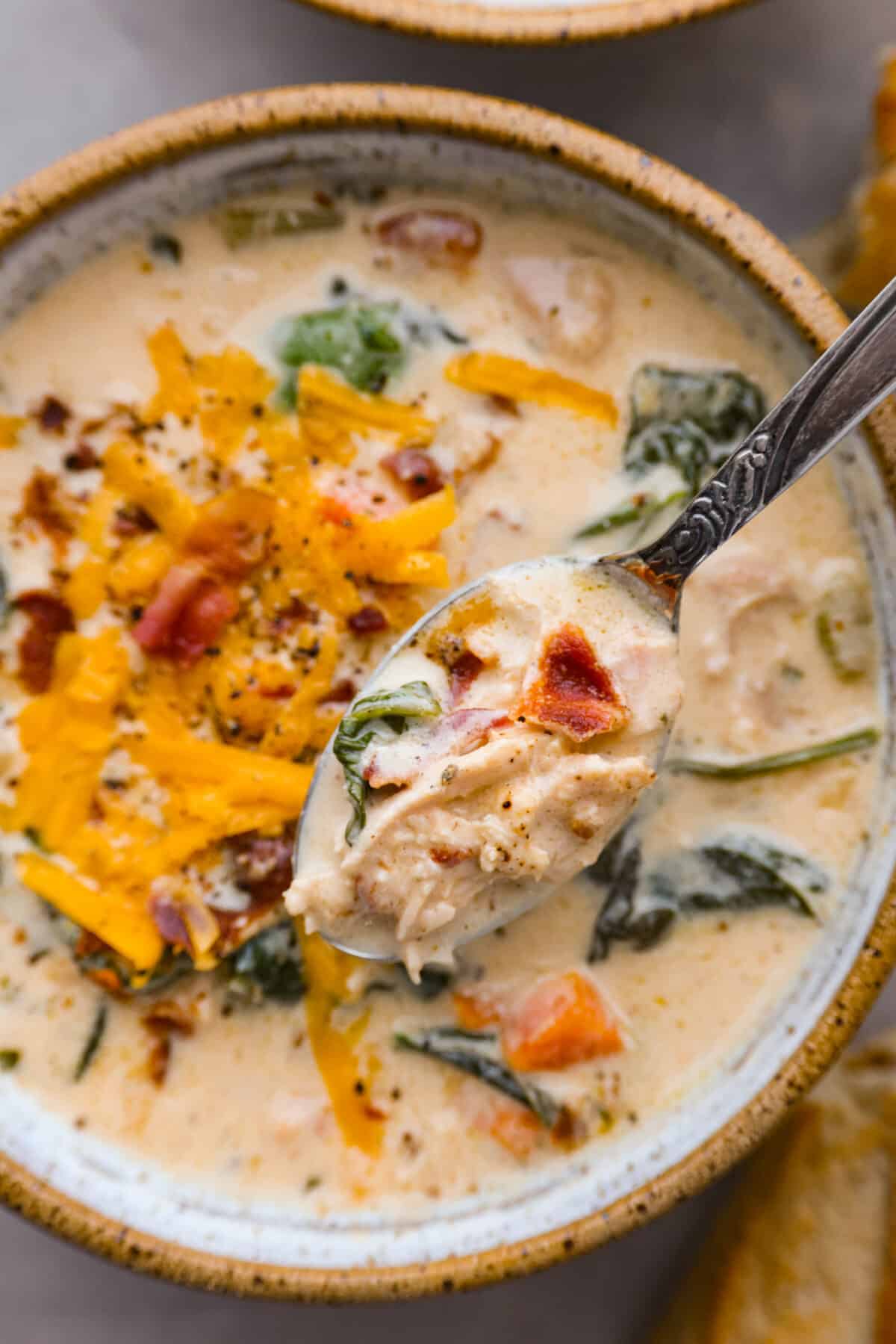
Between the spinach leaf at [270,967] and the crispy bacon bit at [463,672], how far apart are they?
1.76ft

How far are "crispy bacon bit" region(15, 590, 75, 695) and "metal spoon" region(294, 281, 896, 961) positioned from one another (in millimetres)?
516

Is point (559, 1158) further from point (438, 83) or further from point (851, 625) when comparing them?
point (438, 83)

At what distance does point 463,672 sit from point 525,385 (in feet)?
1.82

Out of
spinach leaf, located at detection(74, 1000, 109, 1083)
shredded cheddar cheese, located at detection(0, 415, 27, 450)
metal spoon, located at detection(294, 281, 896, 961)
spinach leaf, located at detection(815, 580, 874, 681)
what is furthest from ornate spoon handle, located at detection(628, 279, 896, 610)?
spinach leaf, located at detection(74, 1000, 109, 1083)

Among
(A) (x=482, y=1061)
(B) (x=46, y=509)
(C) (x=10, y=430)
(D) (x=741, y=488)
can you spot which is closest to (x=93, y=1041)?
(A) (x=482, y=1061)

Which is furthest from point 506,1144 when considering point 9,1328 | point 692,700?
point 9,1328

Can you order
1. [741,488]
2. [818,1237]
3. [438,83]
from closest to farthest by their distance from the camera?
[741,488]
[818,1237]
[438,83]

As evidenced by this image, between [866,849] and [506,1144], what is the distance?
2.56ft

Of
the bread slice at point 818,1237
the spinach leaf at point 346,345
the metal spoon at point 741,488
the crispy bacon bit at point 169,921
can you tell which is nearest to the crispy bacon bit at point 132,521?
the spinach leaf at point 346,345

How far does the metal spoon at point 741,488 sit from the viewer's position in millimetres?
1686

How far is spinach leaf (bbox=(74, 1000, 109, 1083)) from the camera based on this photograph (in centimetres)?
209

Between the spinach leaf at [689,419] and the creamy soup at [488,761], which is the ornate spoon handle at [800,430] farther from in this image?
the spinach leaf at [689,419]

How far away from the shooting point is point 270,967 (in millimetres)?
2066

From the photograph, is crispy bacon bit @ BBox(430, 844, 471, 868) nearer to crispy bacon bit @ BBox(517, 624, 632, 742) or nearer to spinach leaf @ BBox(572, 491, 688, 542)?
crispy bacon bit @ BBox(517, 624, 632, 742)
